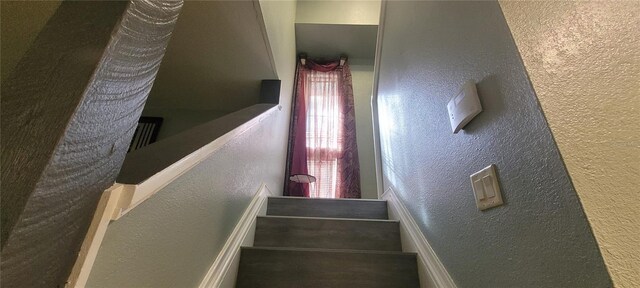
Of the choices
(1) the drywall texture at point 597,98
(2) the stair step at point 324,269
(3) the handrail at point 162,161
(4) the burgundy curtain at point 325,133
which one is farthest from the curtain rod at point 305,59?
(1) the drywall texture at point 597,98

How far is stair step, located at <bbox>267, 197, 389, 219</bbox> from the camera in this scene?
6.12ft

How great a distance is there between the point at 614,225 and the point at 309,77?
356cm

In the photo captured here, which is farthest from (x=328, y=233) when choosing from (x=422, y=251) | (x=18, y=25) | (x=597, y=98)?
(x=18, y=25)

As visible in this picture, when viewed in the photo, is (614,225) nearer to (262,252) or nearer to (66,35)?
(66,35)

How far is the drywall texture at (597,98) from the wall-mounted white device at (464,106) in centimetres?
20

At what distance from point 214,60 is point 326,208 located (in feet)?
4.44

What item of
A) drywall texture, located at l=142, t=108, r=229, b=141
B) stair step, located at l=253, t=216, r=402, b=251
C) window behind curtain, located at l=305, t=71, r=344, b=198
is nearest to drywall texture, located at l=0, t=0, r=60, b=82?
stair step, located at l=253, t=216, r=402, b=251

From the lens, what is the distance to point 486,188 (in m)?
0.72

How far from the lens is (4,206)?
0.31m

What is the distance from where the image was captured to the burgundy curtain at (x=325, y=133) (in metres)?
3.09

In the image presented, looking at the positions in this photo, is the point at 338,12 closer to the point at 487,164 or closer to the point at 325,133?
the point at 325,133

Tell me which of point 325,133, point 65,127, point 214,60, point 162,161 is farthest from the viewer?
point 325,133

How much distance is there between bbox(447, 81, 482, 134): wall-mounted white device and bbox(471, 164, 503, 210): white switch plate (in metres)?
0.18

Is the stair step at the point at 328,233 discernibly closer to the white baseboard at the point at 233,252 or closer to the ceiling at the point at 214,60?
the white baseboard at the point at 233,252
